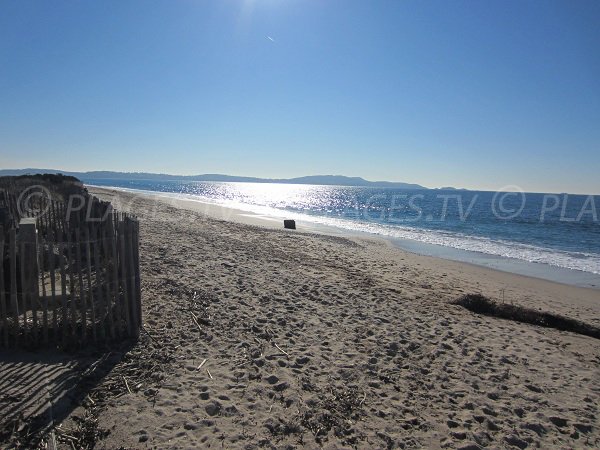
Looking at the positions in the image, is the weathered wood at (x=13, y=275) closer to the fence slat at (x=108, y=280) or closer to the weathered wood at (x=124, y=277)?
the fence slat at (x=108, y=280)

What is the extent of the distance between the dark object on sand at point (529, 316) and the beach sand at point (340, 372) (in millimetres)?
405

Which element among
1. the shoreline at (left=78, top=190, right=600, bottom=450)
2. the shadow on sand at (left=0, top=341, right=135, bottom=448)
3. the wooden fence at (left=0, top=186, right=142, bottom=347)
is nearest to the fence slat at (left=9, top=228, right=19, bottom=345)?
the wooden fence at (left=0, top=186, right=142, bottom=347)

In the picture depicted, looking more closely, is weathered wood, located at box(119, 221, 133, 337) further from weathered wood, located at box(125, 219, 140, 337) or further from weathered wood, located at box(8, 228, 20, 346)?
weathered wood, located at box(8, 228, 20, 346)

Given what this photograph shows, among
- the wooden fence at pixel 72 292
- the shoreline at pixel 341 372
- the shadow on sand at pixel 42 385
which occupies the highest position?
the wooden fence at pixel 72 292

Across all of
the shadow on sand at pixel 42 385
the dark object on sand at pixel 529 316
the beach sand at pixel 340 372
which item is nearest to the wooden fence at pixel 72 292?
the shadow on sand at pixel 42 385

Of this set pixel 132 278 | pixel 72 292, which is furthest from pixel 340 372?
pixel 72 292

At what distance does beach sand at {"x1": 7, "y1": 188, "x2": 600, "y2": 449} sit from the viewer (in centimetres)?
374

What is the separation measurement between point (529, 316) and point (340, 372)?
5234mm

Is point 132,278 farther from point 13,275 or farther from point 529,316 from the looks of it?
point 529,316

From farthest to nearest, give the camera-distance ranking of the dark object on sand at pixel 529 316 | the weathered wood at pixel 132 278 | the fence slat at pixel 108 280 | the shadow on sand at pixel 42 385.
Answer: the dark object on sand at pixel 529 316 < the weathered wood at pixel 132 278 < the fence slat at pixel 108 280 < the shadow on sand at pixel 42 385

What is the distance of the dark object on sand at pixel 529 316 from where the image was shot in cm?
779

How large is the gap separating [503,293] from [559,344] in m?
4.29

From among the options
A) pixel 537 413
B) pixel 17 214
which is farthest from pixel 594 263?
pixel 17 214

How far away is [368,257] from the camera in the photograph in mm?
14531
